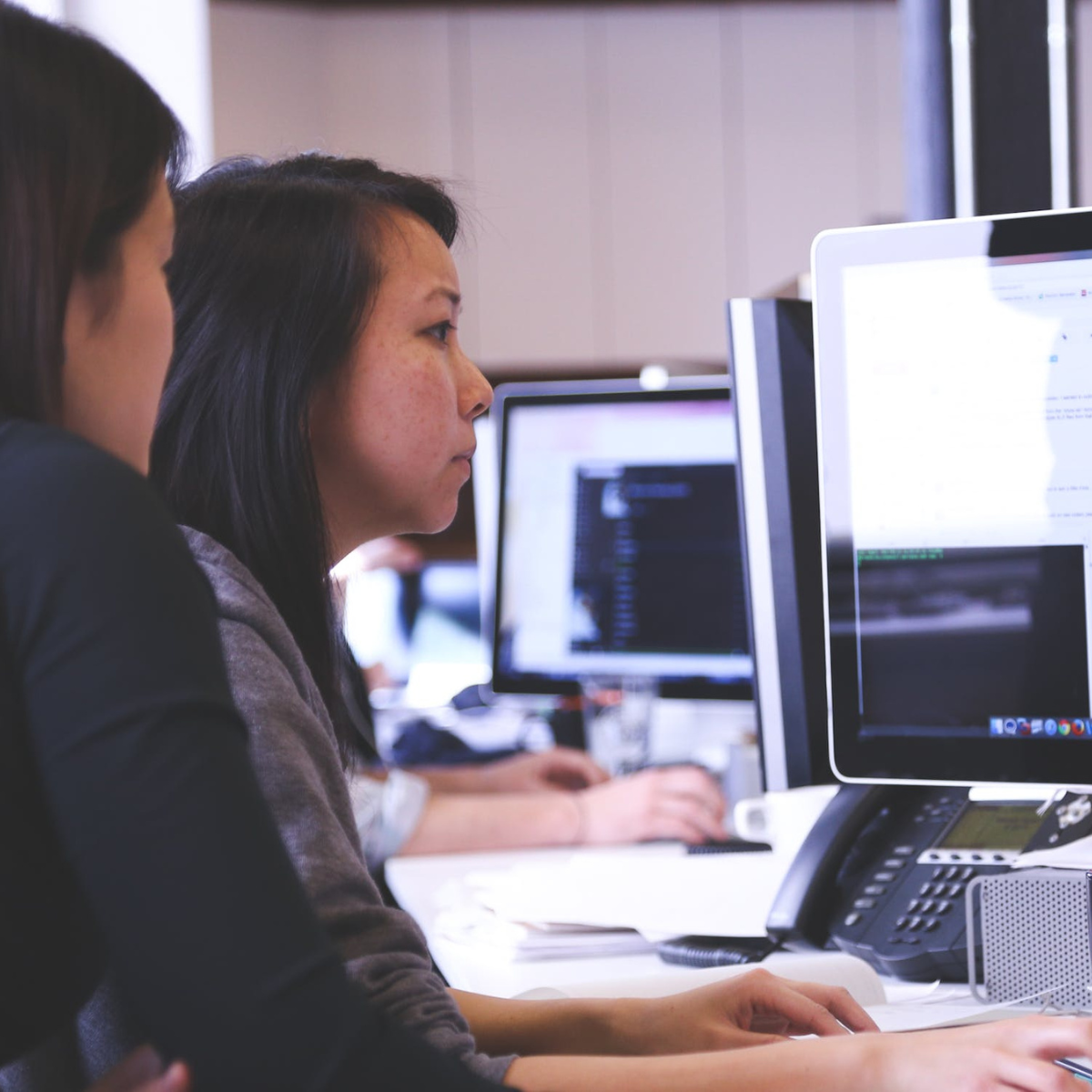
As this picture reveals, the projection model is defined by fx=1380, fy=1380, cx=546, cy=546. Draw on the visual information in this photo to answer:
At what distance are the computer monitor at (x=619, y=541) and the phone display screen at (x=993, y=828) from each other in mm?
603

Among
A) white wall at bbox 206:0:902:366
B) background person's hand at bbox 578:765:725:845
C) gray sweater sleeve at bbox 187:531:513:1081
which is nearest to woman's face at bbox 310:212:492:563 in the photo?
gray sweater sleeve at bbox 187:531:513:1081

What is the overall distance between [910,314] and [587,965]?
56cm

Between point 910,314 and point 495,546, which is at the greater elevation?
point 910,314

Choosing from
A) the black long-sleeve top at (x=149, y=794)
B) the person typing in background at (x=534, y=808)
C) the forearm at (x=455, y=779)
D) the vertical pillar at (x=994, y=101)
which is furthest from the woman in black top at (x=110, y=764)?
the vertical pillar at (x=994, y=101)

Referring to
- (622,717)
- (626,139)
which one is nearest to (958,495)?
(622,717)

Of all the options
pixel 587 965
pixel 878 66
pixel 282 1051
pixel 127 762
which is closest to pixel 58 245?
pixel 127 762

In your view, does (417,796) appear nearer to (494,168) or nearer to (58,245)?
(58,245)

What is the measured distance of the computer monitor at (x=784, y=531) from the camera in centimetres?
110

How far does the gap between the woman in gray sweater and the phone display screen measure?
0.95 ft

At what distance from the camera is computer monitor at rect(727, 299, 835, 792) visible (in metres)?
1.10

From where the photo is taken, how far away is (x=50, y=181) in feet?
1.90

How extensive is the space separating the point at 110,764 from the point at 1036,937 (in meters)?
0.67

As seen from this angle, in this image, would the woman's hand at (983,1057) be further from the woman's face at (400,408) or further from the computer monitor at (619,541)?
the computer monitor at (619,541)

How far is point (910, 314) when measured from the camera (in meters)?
0.95
